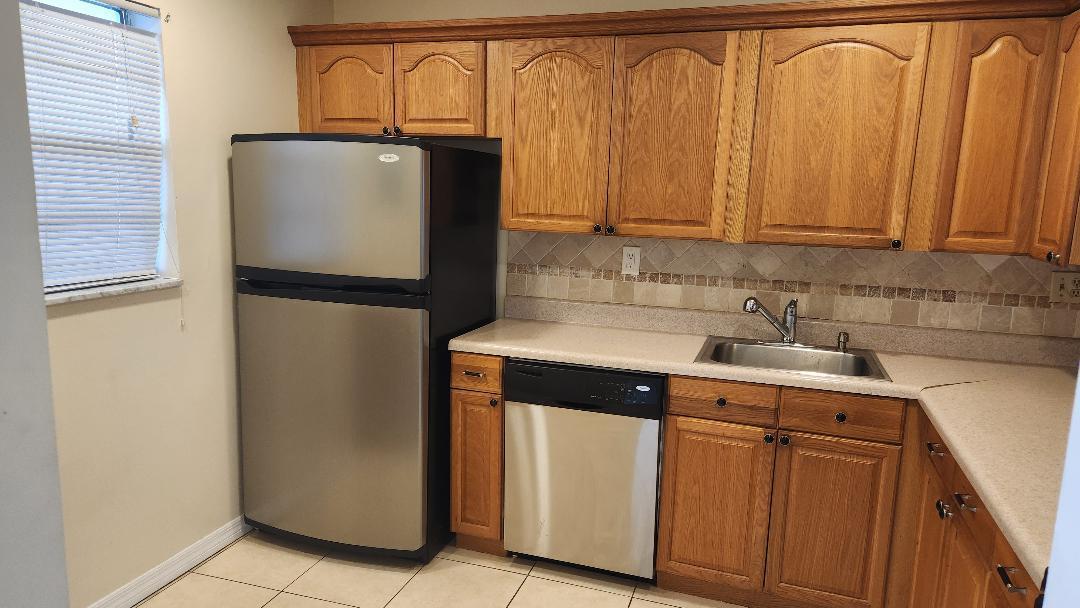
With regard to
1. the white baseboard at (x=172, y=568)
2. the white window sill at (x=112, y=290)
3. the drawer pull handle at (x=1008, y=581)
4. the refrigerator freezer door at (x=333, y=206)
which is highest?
the refrigerator freezer door at (x=333, y=206)

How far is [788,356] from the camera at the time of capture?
2.73 m

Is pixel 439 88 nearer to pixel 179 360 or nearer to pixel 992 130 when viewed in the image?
pixel 179 360

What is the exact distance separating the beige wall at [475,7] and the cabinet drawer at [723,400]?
1436 mm

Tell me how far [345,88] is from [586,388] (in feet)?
5.28

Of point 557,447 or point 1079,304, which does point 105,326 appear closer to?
point 557,447

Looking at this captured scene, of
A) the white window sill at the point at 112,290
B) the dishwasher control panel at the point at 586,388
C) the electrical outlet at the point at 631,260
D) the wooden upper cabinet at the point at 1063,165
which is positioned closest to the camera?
the wooden upper cabinet at the point at 1063,165

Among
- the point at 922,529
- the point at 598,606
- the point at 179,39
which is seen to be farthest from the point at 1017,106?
the point at 179,39

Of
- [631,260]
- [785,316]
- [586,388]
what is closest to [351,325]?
[586,388]

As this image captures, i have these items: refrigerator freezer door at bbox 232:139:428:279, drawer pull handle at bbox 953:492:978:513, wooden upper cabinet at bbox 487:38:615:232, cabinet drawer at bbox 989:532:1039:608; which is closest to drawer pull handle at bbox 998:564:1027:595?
cabinet drawer at bbox 989:532:1039:608

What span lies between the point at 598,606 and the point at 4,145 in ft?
7.63

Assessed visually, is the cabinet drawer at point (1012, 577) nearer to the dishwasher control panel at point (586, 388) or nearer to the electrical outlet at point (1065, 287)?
the dishwasher control panel at point (586, 388)

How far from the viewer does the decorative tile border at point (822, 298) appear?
2.54 m

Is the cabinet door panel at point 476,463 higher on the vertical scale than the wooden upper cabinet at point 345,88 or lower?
lower

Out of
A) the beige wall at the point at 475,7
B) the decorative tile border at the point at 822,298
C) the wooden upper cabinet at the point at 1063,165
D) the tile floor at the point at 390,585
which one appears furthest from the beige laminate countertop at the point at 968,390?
the beige wall at the point at 475,7
